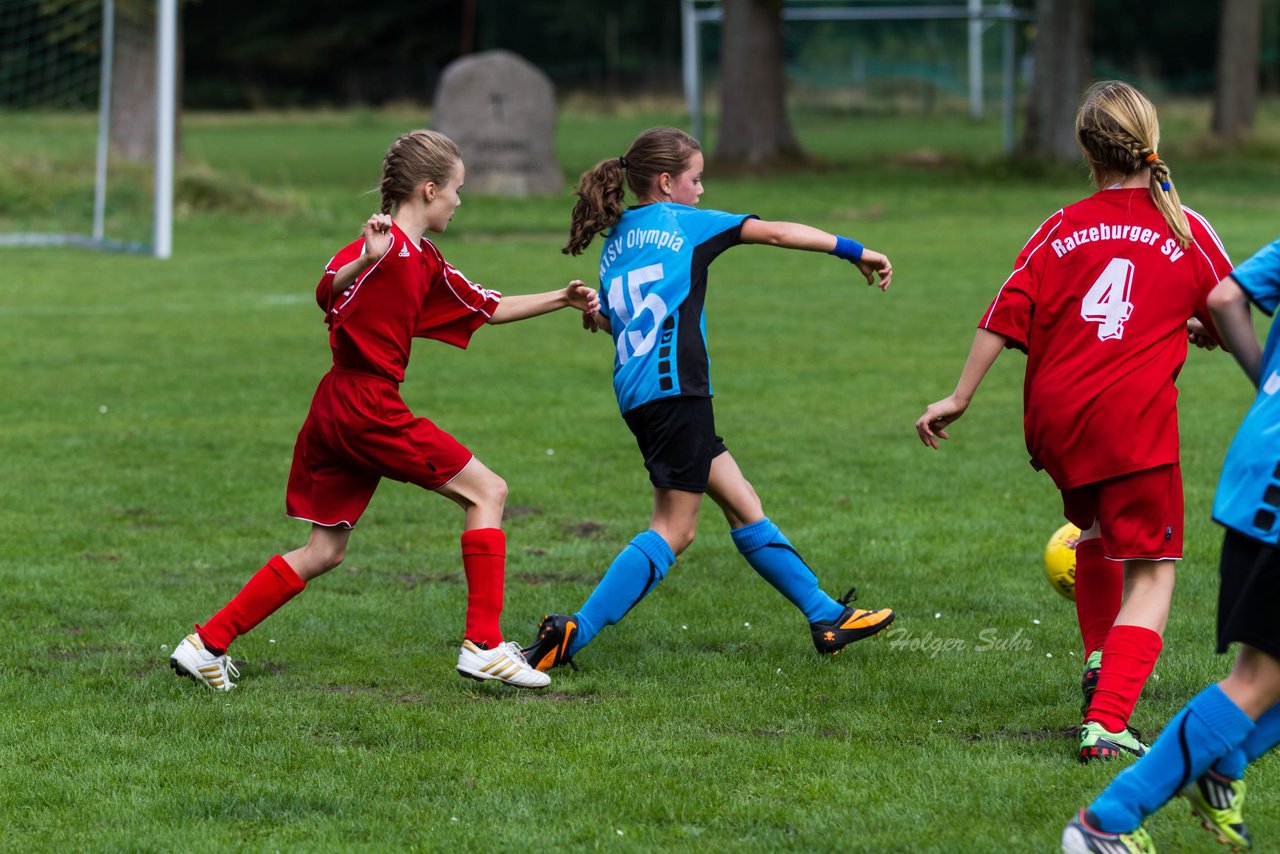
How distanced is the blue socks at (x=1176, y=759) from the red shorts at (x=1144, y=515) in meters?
0.88

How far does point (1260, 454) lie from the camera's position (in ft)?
10.9

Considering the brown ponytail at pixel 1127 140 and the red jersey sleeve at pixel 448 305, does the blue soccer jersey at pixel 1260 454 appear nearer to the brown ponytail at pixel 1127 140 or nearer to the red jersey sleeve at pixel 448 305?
the brown ponytail at pixel 1127 140

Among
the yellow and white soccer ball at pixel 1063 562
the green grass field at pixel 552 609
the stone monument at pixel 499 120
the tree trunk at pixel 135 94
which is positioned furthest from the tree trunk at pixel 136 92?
the yellow and white soccer ball at pixel 1063 562

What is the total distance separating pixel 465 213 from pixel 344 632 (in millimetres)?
17555

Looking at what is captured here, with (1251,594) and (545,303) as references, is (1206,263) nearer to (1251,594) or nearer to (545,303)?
(1251,594)

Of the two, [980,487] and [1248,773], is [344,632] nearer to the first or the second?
[1248,773]

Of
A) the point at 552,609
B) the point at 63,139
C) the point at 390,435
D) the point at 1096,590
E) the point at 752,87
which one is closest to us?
the point at 1096,590

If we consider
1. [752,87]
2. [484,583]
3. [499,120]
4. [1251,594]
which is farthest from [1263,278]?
[752,87]

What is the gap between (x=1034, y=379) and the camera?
14.6ft

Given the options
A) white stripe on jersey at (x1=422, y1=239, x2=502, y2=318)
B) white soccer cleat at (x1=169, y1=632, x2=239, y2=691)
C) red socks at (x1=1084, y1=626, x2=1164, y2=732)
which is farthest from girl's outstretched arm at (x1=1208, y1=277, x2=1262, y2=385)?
white soccer cleat at (x1=169, y1=632, x2=239, y2=691)

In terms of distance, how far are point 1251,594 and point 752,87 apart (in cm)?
2646

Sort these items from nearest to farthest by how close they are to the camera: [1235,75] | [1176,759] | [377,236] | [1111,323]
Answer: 1. [1176,759]
2. [1111,323]
3. [377,236]
4. [1235,75]

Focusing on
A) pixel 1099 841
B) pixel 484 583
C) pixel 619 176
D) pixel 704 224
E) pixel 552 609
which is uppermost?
pixel 619 176

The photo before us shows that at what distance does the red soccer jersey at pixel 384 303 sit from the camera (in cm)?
483
